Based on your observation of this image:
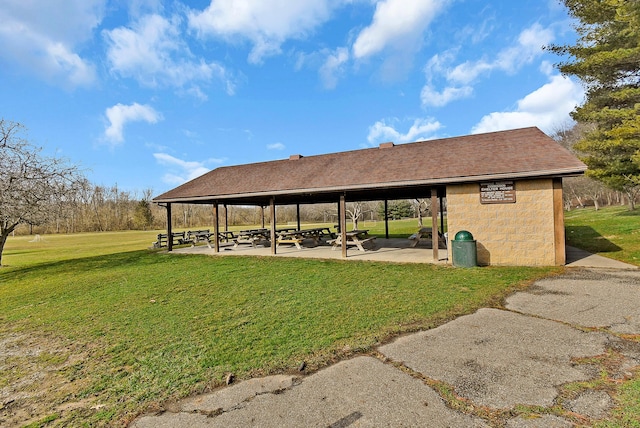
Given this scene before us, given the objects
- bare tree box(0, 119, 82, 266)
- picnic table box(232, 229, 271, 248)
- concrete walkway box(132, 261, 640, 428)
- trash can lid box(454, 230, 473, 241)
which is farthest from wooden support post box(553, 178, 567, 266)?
bare tree box(0, 119, 82, 266)

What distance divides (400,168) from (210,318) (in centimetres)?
757

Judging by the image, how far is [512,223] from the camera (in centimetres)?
834

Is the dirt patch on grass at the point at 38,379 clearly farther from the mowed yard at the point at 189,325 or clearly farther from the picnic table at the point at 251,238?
the picnic table at the point at 251,238

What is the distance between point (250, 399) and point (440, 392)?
163cm

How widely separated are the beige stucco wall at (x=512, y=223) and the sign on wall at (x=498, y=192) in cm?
10

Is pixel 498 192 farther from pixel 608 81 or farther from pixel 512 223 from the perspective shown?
pixel 608 81

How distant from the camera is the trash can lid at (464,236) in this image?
327 inches

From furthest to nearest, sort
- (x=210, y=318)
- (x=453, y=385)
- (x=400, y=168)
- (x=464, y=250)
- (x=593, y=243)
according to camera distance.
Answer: (x=593, y=243)
(x=400, y=168)
(x=464, y=250)
(x=210, y=318)
(x=453, y=385)

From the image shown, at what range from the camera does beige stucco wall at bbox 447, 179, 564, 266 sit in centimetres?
805

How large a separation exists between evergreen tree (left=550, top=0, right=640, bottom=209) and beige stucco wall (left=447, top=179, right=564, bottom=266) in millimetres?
7383

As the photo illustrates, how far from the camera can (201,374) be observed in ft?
10.1

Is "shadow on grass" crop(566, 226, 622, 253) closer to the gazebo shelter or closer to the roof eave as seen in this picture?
the gazebo shelter

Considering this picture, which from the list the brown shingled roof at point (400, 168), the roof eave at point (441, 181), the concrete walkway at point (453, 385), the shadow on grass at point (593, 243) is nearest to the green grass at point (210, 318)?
the concrete walkway at point (453, 385)

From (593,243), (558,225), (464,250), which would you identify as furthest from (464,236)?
(593,243)
